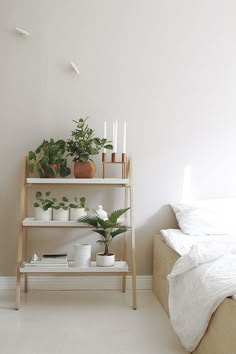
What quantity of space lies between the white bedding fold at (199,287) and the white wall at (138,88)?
1256 millimetres

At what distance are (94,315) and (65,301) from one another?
1.31 feet

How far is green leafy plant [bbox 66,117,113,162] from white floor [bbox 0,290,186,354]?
41.3 inches

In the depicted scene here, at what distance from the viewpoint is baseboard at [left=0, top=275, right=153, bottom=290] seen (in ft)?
12.8

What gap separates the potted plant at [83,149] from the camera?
3.63 metres

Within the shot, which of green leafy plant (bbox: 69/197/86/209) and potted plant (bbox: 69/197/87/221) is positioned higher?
green leafy plant (bbox: 69/197/86/209)

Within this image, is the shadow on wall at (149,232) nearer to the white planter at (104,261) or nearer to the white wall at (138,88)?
the white wall at (138,88)

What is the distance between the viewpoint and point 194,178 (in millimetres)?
3965

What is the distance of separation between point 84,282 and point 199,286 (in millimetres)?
1721

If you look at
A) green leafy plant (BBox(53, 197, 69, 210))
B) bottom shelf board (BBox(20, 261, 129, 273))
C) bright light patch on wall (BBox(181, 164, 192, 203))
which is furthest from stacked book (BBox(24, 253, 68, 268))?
bright light patch on wall (BBox(181, 164, 192, 203))

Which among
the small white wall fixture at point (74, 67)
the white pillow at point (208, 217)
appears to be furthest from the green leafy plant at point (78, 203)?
the small white wall fixture at point (74, 67)

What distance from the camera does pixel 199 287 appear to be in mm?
2352

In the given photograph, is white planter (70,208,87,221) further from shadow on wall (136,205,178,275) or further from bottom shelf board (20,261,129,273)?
shadow on wall (136,205,178,275)

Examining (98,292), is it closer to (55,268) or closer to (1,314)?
(55,268)

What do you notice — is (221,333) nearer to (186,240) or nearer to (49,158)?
(186,240)
